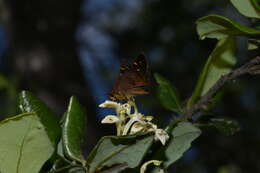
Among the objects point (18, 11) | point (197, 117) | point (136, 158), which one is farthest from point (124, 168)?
point (18, 11)

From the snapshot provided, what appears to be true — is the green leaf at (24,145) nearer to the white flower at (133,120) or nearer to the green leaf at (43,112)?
the green leaf at (43,112)

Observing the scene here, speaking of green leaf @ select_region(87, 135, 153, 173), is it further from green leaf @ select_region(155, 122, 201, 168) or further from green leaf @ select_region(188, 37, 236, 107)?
green leaf @ select_region(188, 37, 236, 107)

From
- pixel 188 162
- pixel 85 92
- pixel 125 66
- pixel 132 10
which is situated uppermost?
pixel 132 10

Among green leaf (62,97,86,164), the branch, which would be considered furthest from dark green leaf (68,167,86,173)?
the branch

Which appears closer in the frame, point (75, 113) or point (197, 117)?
point (75, 113)

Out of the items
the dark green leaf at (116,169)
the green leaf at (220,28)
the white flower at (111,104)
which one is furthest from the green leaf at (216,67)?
the dark green leaf at (116,169)

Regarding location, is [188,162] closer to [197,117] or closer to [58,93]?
[58,93]

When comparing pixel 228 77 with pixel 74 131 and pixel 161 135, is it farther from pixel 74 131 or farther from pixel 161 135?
pixel 74 131
